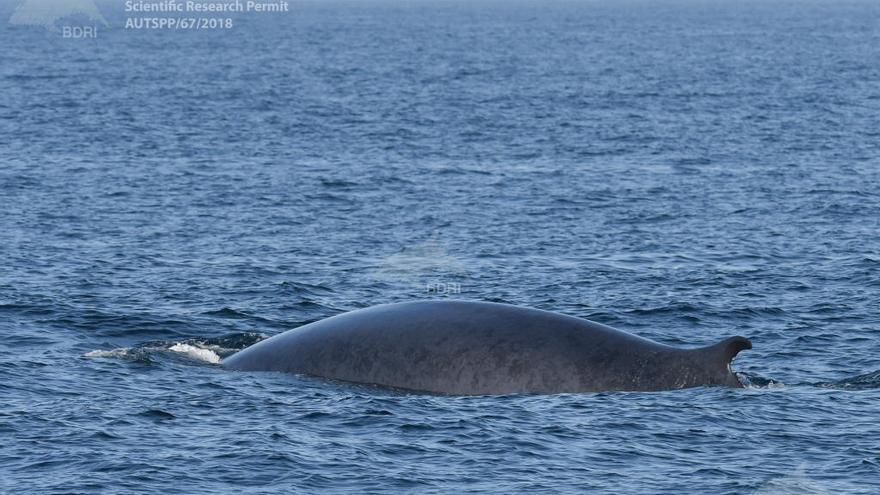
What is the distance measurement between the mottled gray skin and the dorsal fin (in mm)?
32

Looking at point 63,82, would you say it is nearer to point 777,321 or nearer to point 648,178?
point 648,178

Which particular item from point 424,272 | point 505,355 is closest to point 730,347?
point 505,355

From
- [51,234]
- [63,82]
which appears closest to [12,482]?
[51,234]

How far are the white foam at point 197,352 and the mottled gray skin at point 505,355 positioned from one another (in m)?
5.44

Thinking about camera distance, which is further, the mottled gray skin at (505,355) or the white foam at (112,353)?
the white foam at (112,353)

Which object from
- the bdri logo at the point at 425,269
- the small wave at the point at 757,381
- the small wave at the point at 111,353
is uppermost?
the small wave at the point at 111,353

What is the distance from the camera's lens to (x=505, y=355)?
93.1 ft

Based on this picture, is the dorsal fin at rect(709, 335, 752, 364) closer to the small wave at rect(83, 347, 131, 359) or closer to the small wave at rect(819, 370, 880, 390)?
the small wave at rect(819, 370, 880, 390)

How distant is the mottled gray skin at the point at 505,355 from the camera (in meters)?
28.3

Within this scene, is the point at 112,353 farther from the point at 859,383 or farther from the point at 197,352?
the point at 859,383

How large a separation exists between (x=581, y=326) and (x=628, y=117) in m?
75.7

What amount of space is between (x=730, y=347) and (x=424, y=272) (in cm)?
2184

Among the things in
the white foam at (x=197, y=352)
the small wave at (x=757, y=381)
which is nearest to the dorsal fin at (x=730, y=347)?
the small wave at (x=757, y=381)

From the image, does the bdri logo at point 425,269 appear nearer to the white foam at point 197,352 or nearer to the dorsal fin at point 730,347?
the white foam at point 197,352
